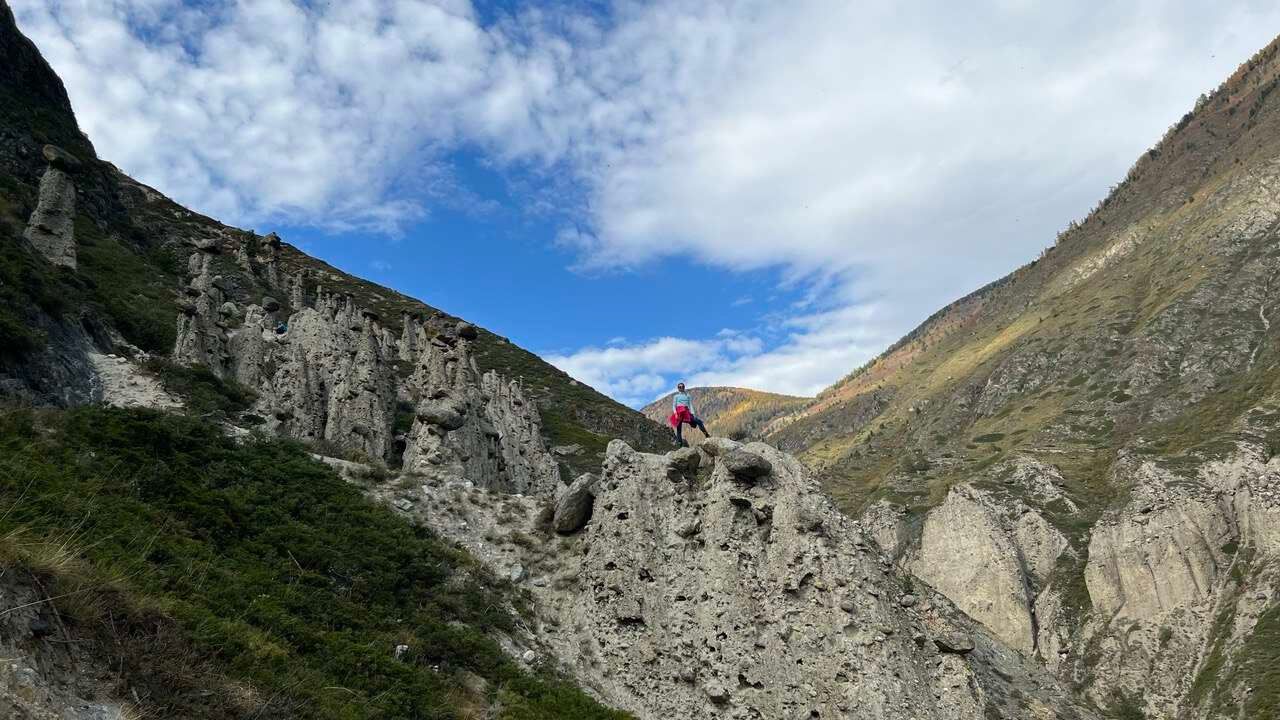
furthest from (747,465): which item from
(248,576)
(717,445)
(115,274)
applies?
(115,274)

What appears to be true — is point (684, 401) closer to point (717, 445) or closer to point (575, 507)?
point (717, 445)

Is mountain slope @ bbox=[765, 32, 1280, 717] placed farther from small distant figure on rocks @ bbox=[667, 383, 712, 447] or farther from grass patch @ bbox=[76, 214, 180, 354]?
grass patch @ bbox=[76, 214, 180, 354]

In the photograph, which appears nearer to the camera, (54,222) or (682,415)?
(682,415)

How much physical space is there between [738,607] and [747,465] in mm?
3238

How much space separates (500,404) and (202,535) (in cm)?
2960

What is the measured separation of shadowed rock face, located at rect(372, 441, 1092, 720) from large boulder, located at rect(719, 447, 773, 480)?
0.48ft

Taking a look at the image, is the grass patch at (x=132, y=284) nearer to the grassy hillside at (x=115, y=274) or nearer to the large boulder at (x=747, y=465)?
the grassy hillside at (x=115, y=274)

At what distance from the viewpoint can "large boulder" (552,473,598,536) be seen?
18906 mm

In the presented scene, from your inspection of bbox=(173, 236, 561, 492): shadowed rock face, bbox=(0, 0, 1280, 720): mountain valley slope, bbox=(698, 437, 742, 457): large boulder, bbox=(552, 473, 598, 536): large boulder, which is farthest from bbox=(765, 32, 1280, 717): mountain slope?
bbox=(173, 236, 561, 492): shadowed rock face

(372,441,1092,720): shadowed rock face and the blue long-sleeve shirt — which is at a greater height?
the blue long-sleeve shirt

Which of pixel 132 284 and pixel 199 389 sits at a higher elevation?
pixel 132 284

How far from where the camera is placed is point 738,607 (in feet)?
48.8

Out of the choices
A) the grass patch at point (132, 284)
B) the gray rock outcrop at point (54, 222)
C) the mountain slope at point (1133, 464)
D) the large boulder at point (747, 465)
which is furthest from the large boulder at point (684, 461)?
the mountain slope at point (1133, 464)

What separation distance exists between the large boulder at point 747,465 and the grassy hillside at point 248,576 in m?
5.97
